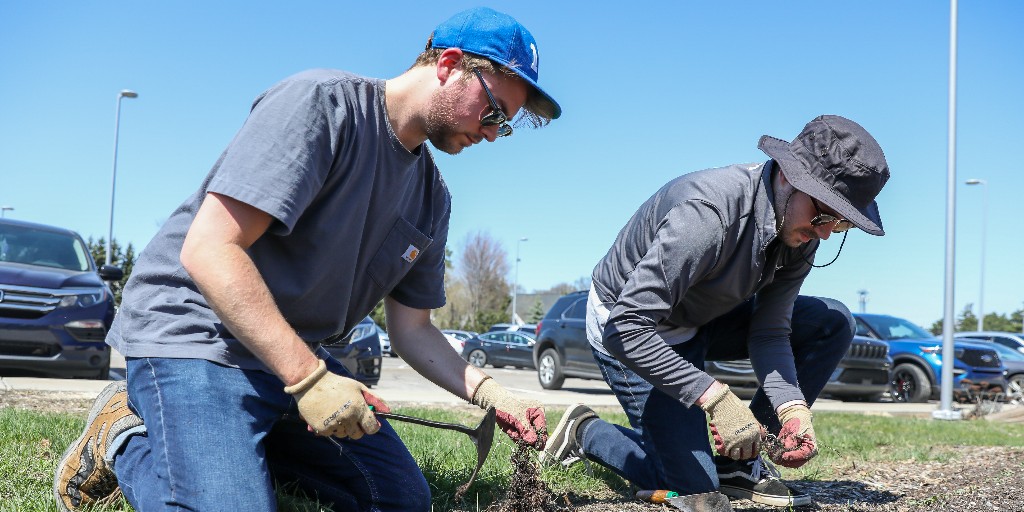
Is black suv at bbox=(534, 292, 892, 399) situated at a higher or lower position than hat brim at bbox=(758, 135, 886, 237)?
lower

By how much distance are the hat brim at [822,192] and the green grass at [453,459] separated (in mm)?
1422

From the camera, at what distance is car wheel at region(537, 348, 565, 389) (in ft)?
39.2

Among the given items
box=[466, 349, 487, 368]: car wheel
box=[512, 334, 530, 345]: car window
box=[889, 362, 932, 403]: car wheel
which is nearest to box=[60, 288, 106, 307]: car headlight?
box=[889, 362, 932, 403]: car wheel

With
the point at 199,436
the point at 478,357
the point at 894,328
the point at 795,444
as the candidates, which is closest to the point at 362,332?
the point at 795,444

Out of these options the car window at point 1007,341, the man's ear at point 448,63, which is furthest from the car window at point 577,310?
the car window at point 1007,341

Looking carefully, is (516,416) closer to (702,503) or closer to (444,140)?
(702,503)

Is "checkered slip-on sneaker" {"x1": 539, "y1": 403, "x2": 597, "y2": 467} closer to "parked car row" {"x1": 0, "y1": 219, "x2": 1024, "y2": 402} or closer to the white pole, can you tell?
"parked car row" {"x1": 0, "y1": 219, "x2": 1024, "y2": 402}

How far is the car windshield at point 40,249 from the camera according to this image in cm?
723

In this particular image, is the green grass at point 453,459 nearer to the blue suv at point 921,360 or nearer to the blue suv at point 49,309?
the blue suv at point 49,309

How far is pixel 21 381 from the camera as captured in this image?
6.61m

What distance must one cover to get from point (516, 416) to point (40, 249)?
6347 millimetres

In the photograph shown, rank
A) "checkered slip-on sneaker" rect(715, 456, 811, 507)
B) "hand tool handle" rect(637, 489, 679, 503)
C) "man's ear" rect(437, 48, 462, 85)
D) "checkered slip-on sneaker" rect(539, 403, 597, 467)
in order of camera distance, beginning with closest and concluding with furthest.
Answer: "man's ear" rect(437, 48, 462, 85) → "hand tool handle" rect(637, 489, 679, 503) → "checkered slip-on sneaker" rect(715, 456, 811, 507) → "checkered slip-on sneaker" rect(539, 403, 597, 467)

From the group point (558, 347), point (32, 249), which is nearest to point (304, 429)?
point (32, 249)

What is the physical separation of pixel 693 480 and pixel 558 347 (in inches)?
341
